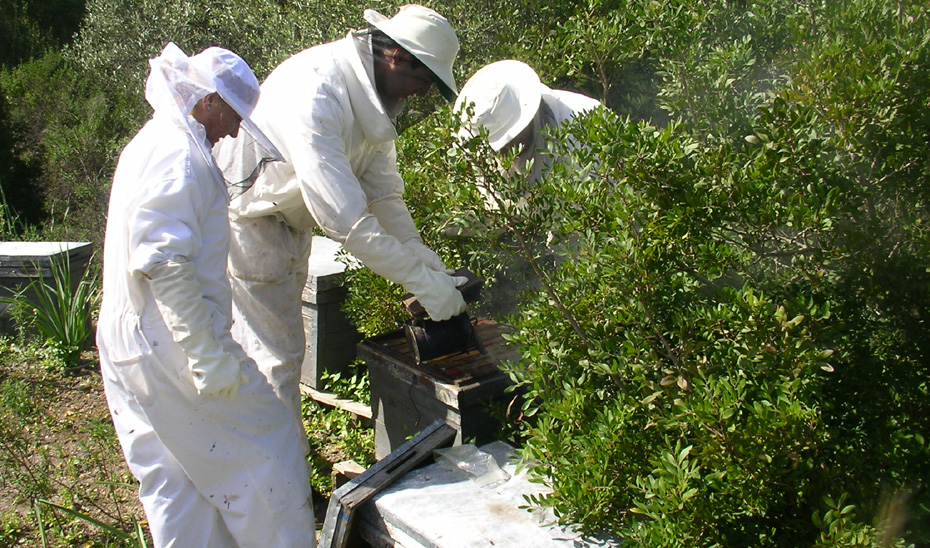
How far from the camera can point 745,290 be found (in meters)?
1.88

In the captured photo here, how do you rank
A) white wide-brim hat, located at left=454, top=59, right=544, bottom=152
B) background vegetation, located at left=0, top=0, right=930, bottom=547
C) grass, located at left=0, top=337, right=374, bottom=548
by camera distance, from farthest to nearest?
1. grass, located at left=0, top=337, right=374, bottom=548
2. white wide-brim hat, located at left=454, top=59, right=544, bottom=152
3. background vegetation, located at left=0, top=0, right=930, bottom=547

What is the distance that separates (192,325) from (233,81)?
850 mm

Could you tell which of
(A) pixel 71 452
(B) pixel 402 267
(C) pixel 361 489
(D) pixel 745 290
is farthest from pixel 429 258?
(A) pixel 71 452

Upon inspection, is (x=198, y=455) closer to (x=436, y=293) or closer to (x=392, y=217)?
(x=436, y=293)

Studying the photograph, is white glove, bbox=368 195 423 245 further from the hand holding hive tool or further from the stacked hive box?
the stacked hive box

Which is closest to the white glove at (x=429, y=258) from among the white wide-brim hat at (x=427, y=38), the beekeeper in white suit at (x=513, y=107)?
the beekeeper in white suit at (x=513, y=107)

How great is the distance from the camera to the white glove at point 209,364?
2506mm

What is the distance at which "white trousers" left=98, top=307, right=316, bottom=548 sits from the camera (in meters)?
2.60

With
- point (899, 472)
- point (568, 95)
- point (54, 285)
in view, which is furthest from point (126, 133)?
point (899, 472)

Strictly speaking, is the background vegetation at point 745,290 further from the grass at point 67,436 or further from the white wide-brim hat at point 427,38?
the grass at point 67,436

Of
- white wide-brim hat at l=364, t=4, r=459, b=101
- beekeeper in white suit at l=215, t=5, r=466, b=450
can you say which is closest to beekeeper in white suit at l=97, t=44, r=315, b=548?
beekeeper in white suit at l=215, t=5, r=466, b=450

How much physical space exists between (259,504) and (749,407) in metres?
1.73

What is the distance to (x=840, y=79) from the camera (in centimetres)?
191

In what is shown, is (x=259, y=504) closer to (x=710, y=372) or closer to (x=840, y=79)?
(x=710, y=372)
